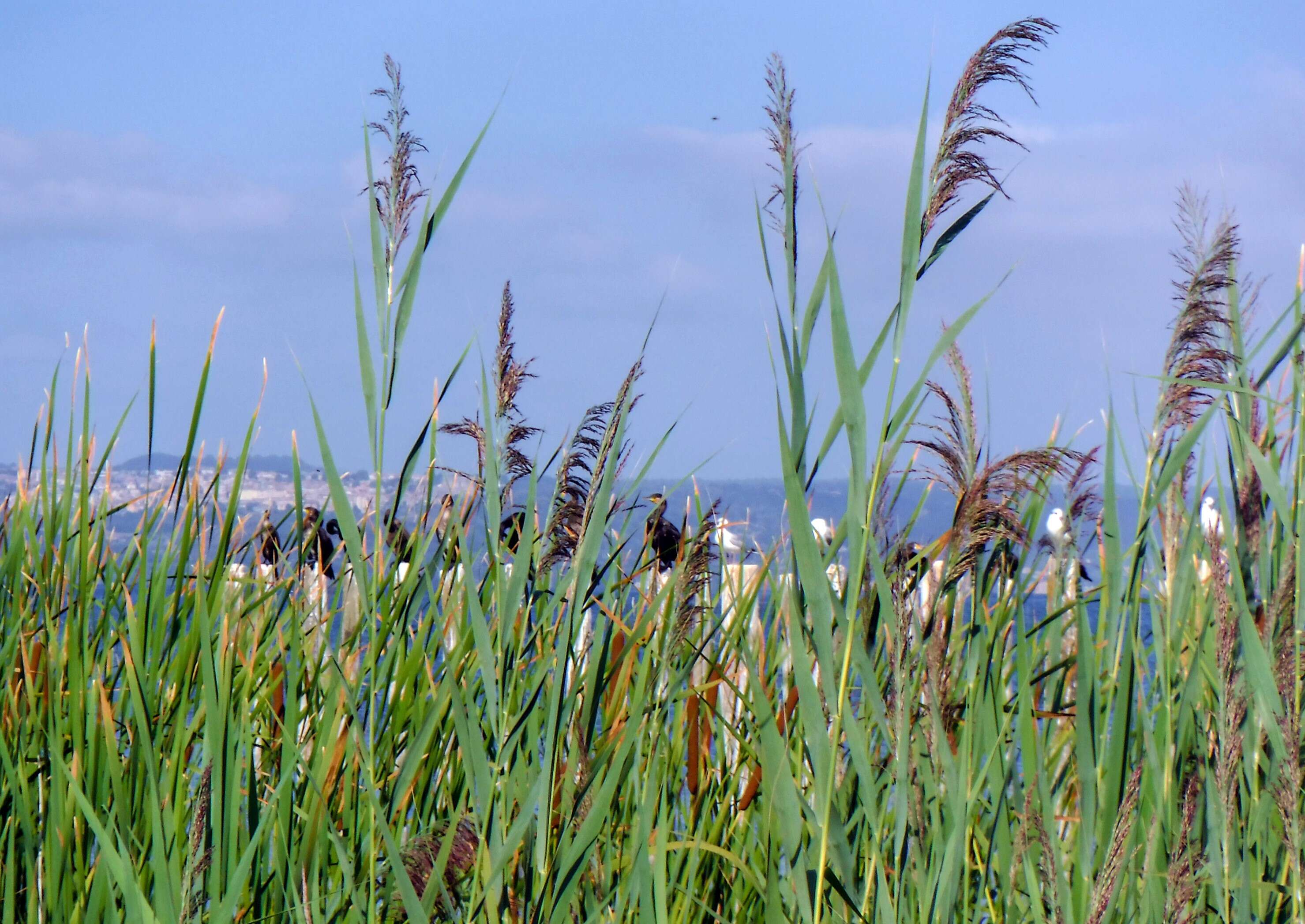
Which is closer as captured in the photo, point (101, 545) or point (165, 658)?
point (165, 658)

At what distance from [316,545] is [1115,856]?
1.76m

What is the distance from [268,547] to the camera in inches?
93.0

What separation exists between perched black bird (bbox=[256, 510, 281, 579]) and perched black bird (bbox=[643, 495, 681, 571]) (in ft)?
2.52

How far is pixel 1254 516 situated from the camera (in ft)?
4.65

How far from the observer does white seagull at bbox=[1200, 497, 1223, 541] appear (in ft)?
5.29

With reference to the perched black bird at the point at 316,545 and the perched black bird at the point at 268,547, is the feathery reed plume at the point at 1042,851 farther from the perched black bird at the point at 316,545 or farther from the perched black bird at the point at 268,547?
the perched black bird at the point at 268,547

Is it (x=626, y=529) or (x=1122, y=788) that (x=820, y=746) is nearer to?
(x=1122, y=788)

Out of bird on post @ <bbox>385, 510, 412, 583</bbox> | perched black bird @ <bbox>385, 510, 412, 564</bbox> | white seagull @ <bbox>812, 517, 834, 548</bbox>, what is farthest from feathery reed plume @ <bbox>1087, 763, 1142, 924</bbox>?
perched black bird @ <bbox>385, 510, 412, 564</bbox>

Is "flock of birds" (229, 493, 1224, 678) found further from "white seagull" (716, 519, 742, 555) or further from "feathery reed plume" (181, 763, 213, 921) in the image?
"feathery reed plume" (181, 763, 213, 921)

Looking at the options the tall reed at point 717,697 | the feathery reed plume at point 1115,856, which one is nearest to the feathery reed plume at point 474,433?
the tall reed at point 717,697

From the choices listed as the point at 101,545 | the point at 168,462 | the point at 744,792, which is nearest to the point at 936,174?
the point at 744,792

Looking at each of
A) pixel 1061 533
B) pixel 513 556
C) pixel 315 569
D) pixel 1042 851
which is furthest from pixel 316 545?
pixel 1042 851

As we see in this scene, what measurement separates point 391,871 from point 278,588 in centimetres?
99

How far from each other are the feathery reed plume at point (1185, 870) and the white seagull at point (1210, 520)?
459mm
